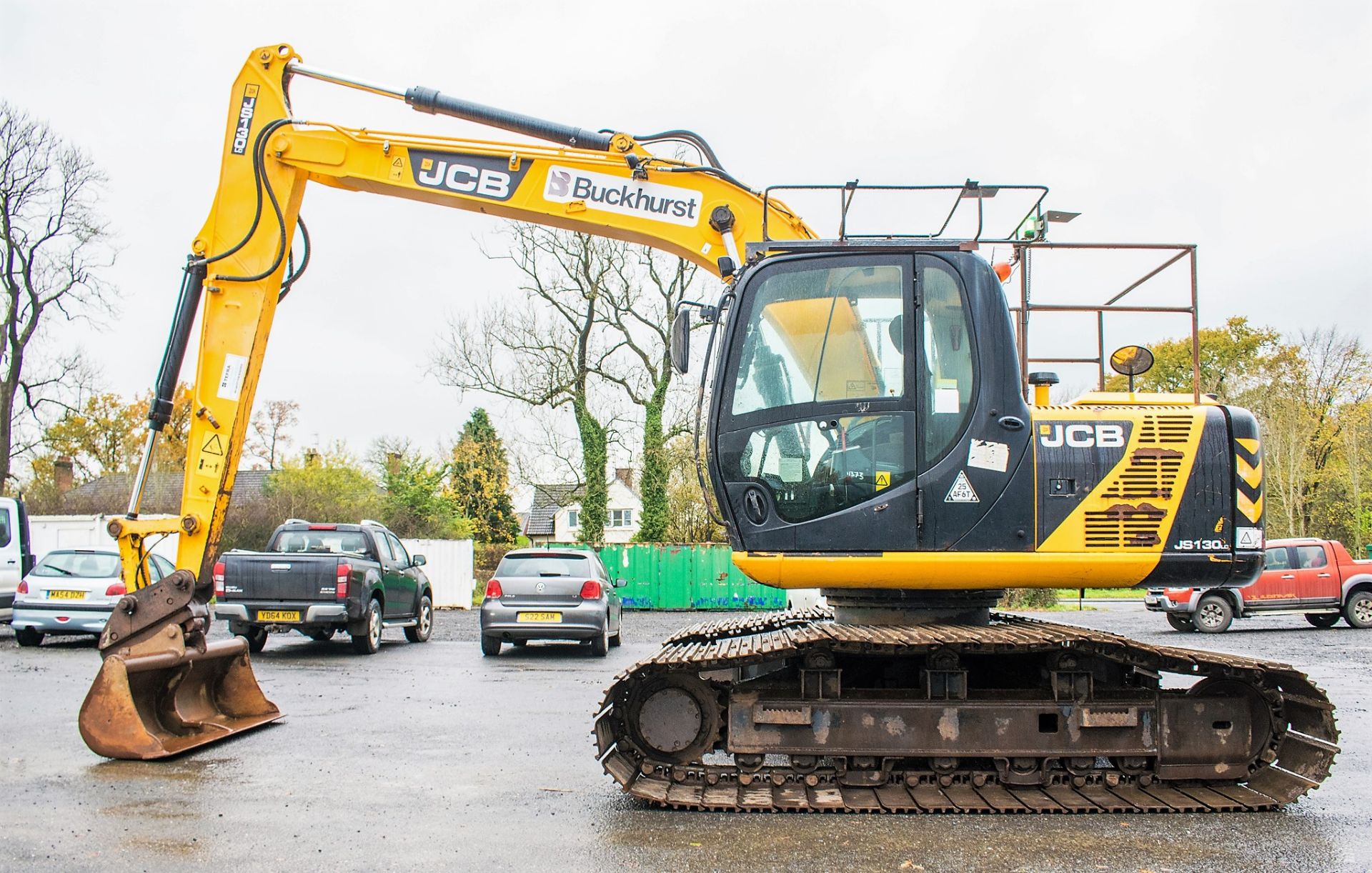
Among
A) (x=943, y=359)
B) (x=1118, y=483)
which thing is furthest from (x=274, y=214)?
(x=1118, y=483)

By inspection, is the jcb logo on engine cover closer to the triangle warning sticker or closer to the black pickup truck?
the triangle warning sticker

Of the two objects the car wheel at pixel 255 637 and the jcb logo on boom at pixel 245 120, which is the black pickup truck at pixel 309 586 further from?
the jcb logo on boom at pixel 245 120

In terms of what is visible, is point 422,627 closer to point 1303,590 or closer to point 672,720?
point 672,720

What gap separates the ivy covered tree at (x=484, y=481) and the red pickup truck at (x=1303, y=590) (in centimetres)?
3074

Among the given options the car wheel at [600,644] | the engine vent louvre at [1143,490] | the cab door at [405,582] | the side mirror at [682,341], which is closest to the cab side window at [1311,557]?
the car wheel at [600,644]

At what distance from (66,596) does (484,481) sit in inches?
1229

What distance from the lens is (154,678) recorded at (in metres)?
7.07

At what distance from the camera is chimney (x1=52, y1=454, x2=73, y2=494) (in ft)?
130

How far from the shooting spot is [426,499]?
37.9m

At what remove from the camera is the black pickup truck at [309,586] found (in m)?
13.6

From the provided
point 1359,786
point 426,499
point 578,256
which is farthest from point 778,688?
point 426,499

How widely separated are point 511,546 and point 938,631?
3887 centimetres

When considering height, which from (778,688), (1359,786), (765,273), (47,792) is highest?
(765,273)

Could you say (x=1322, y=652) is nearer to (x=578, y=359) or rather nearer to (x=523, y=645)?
(x=523, y=645)
